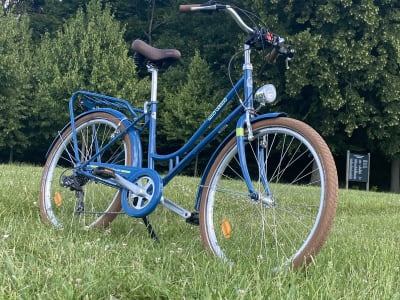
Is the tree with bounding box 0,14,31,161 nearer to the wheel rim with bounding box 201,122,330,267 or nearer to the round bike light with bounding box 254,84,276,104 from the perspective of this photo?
the wheel rim with bounding box 201,122,330,267

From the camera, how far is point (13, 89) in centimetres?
2209

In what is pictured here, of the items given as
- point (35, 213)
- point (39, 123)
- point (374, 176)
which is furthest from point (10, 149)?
point (35, 213)

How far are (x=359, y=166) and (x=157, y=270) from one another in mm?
14222

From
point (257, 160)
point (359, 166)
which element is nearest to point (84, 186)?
point (257, 160)

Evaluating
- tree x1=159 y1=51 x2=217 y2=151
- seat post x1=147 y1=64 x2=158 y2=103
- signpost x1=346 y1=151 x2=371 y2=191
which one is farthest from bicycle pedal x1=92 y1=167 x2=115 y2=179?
tree x1=159 y1=51 x2=217 y2=151

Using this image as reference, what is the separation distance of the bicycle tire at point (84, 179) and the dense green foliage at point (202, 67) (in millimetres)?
11772

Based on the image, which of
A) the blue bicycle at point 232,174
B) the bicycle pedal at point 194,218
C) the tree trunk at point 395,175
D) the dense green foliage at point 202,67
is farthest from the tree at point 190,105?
the bicycle pedal at point 194,218

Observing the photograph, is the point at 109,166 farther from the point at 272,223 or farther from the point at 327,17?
the point at 327,17

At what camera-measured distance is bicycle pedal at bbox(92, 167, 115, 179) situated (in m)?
3.42

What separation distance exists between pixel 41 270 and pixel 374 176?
882 inches

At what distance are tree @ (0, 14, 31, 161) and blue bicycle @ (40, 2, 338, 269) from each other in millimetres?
18817

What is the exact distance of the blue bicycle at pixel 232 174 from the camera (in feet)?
8.97

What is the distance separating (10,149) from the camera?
2331cm

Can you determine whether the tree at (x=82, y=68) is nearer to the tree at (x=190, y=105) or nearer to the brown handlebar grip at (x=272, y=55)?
the tree at (x=190, y=105)
